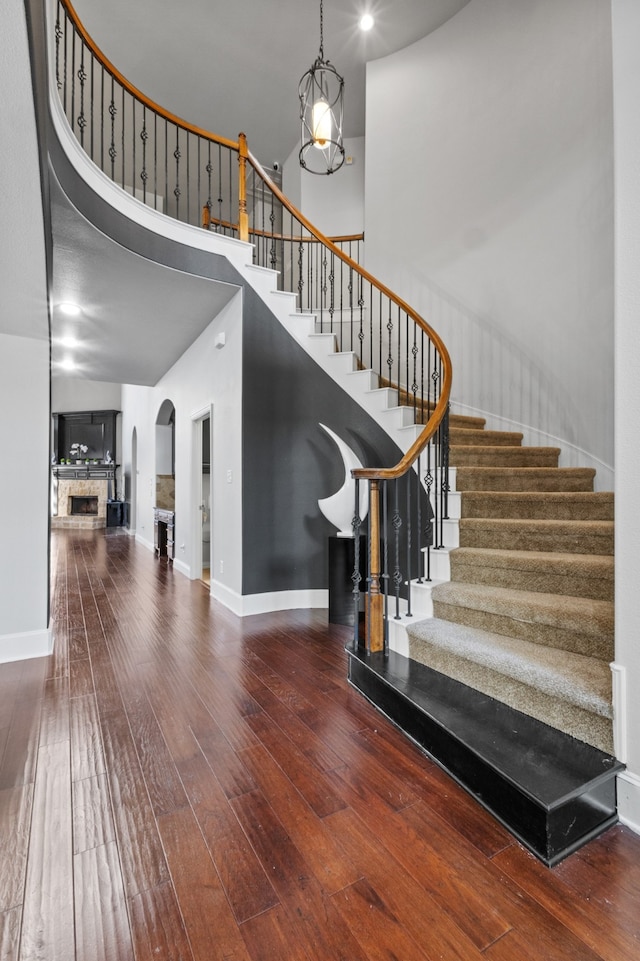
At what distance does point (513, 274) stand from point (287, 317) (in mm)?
2344

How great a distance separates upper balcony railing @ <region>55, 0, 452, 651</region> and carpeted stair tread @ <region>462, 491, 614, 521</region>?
0.91 feet

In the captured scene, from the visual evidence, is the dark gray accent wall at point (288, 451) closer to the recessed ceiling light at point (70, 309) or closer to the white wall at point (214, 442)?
the white wall at point (214, 442)

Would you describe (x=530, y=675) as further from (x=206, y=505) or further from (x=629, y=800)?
(x=206, y=505)

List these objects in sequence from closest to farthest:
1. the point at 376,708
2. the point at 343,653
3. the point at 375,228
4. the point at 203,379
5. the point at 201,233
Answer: the point at 376,708 < the point at 343,653 < the point at 201,233 < the point at 203,379 < the point at 375,228

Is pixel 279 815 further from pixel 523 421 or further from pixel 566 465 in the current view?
pixel 523 421

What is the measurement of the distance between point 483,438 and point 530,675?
8.96ft

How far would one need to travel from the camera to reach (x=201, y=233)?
3996 mm

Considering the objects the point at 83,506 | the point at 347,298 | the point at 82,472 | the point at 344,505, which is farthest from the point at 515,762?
the point at 83,506

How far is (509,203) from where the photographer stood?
4551mm

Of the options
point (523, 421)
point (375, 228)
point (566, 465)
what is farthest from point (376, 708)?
point (375, 228)

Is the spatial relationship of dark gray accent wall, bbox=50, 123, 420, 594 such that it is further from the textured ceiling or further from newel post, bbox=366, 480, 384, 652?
the textured ceiling

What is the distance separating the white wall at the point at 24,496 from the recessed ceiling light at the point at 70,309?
178cm

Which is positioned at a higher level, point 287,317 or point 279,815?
point 287,317

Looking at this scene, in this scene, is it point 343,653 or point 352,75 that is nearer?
point 343,653
